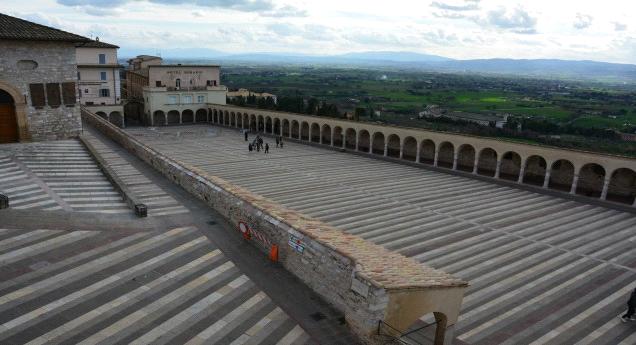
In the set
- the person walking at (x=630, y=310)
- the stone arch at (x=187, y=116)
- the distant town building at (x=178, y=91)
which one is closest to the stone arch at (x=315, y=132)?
the distant town building at (x=178, y=91)

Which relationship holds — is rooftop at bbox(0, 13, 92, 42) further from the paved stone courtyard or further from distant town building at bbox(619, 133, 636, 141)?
distant town building at bbox(619, 133, 636, 141)

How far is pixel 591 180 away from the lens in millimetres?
28469

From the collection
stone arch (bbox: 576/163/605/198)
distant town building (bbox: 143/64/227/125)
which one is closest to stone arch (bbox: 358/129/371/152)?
stone arch (bbox: 576/163/605/198)

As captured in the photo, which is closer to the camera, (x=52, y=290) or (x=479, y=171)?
(x=52, y=290)

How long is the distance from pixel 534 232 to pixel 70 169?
20.4 m

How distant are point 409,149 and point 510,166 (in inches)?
342

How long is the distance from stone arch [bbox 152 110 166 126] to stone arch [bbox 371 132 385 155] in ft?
102

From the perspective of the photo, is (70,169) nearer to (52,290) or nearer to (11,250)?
(11,250)

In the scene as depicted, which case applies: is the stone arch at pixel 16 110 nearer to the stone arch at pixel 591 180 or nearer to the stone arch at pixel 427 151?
the stone arch at pixel 427 151

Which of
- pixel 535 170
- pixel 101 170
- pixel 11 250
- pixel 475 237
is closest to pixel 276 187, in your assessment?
pixel 101 170

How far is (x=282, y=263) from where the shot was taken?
1088cm

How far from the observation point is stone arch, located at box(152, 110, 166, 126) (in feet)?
190

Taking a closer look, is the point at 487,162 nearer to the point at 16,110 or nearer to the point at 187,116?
the point at 16,110

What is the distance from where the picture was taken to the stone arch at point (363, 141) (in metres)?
42.0
